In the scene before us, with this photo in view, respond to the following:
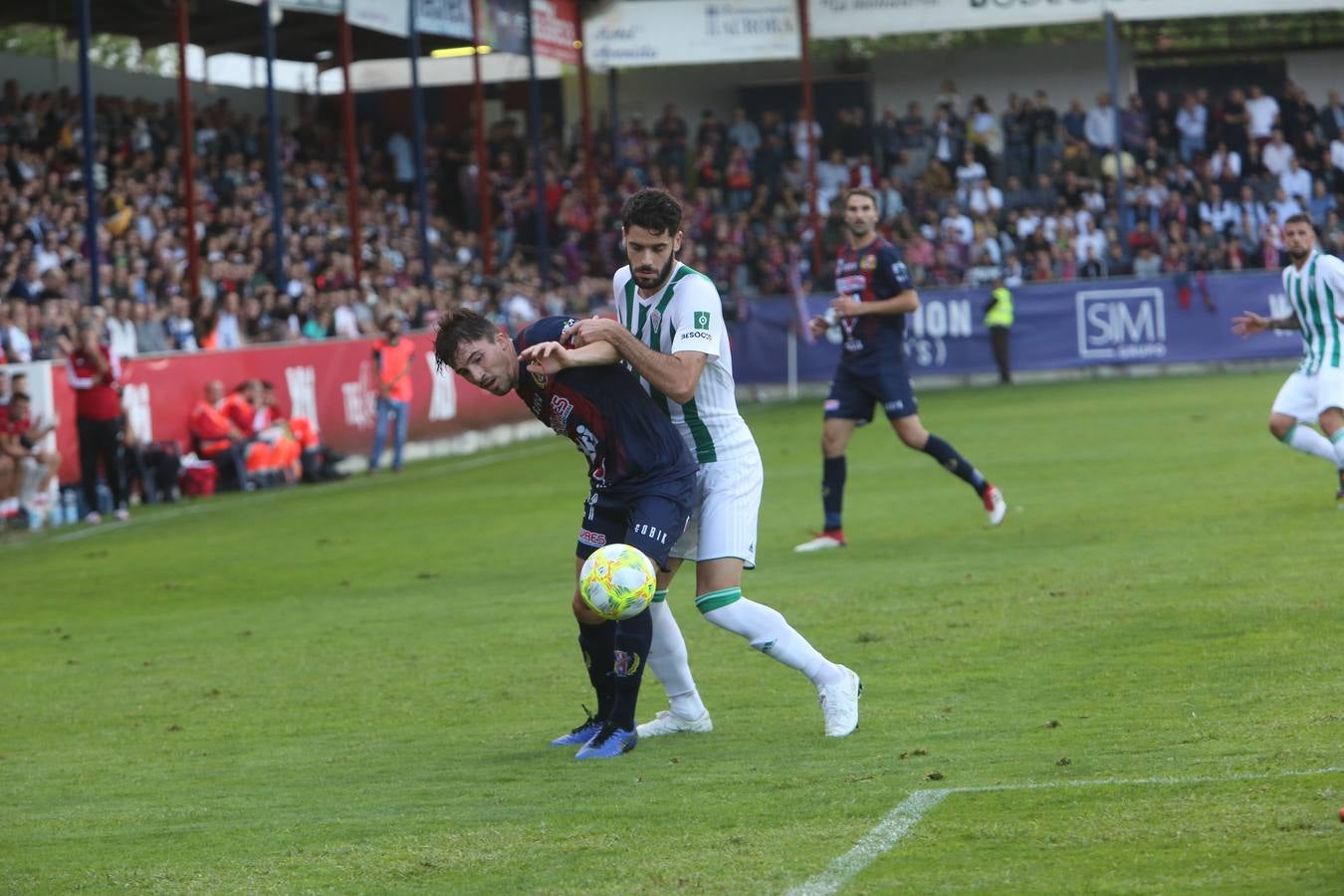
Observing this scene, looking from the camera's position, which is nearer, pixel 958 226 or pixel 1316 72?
pixel 958 226

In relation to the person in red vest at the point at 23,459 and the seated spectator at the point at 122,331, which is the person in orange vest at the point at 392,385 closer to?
the seated spectator at the point at 122,331

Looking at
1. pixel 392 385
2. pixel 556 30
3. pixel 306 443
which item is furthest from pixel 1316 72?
pixel 306 443

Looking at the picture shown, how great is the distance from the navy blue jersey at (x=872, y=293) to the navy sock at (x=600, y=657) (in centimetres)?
637

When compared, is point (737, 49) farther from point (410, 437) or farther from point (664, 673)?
point (664, 673)

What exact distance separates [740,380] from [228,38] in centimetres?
1068

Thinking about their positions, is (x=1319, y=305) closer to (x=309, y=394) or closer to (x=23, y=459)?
(x=23, y=459)

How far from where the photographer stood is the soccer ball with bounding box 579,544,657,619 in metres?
6.94

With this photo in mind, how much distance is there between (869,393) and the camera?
539 inches

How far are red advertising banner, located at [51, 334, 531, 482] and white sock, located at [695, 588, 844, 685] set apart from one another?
13454 millimetres

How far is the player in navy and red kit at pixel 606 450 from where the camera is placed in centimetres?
696

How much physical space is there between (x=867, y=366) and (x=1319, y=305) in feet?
10.2

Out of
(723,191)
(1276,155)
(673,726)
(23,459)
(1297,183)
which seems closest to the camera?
(673,726)

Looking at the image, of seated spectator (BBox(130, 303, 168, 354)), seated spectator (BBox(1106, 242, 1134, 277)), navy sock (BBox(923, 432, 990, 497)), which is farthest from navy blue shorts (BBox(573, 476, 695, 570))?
seated spectator (BBox(1106, 242, 1134, 277))

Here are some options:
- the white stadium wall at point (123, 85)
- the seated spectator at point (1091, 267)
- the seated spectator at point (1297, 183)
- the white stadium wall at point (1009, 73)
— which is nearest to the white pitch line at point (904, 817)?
the white stadium wall at point (123, 85)
